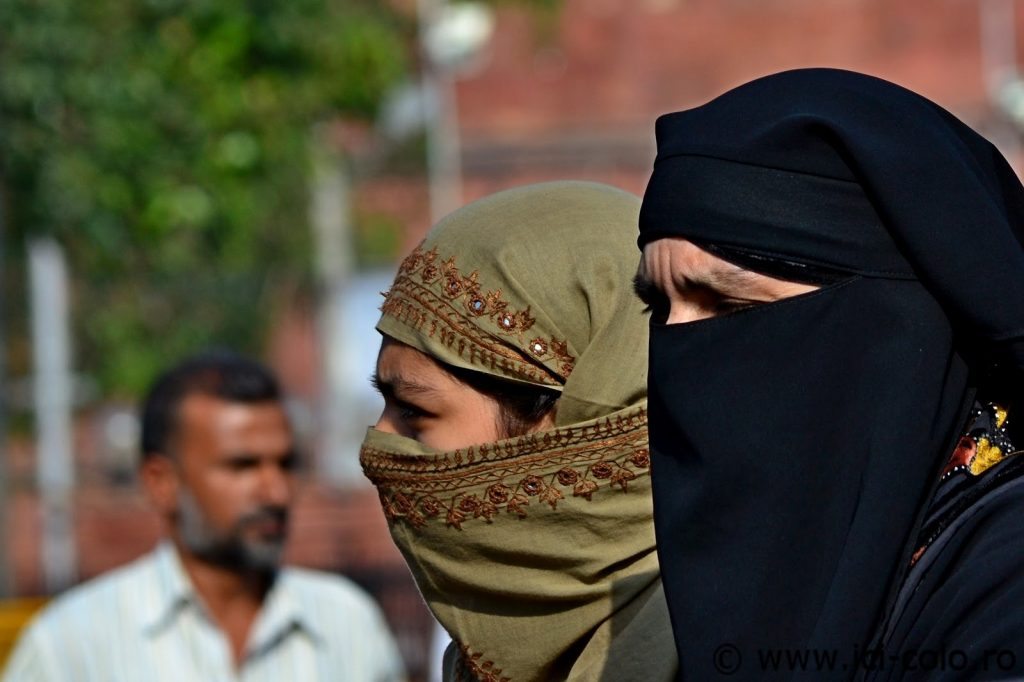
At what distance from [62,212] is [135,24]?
115 cm

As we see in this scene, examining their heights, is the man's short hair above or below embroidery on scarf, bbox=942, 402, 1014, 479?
above

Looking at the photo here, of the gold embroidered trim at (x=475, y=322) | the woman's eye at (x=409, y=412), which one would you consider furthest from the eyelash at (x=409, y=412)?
the gold embroidered trim at (x=475, y=322)

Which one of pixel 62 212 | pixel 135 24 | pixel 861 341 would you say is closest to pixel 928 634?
pixel 861 341

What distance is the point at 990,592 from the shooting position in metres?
1.52

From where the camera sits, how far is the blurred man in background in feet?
13.7

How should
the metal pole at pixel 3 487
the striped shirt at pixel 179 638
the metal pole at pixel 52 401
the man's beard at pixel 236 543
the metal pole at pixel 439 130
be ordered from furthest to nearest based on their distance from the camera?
the metal pole at pixel 439 130 → the metal pole at pixel 52 401 → the metal pole at pixel 3 487 → the man's beard at pixel 236 543 → the striped shirt at pixel 179 638

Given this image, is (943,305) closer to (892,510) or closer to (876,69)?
(892,510)

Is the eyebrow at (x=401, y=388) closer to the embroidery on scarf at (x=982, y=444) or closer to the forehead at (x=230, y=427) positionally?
the embroidery on scarf at (x=982, y=444)

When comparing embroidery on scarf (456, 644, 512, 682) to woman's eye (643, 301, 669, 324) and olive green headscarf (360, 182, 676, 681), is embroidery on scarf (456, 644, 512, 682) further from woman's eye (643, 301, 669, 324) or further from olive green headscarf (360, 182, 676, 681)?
woman's eye (643, 301, 669, 324)

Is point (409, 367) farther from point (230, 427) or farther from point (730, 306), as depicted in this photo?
point (230, 427)

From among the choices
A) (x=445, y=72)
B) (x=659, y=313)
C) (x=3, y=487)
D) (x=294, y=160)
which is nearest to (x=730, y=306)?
(x=659, y=313)

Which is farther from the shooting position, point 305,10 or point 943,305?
point 305,10

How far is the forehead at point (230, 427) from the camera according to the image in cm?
439

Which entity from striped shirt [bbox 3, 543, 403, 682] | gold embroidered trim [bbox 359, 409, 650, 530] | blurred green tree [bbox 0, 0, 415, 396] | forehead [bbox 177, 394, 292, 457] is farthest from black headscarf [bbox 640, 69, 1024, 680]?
blurred green tree [bbox 0, 0, 415, 396]
